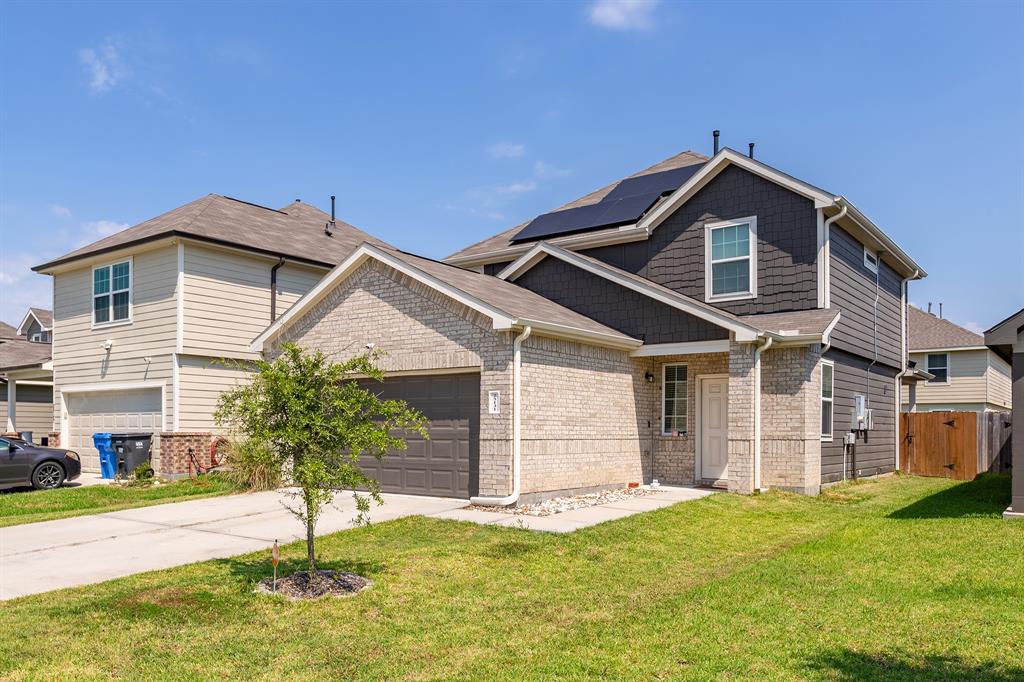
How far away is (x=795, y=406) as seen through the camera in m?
14.3

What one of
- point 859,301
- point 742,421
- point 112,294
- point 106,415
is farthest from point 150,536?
point 859,301

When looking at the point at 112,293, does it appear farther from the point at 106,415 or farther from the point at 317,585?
the point at 317,585

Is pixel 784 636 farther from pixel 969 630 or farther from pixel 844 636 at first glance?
pixel 969 630

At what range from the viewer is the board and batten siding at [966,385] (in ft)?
113

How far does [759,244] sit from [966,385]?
24.2 m

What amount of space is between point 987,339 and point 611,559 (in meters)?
6.59

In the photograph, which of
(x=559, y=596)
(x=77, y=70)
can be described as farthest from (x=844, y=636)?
(x=77, y=70)

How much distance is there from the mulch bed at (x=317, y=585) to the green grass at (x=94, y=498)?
22.4 ft

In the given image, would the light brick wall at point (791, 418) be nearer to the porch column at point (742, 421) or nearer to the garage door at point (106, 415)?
the porch column at point (742, 421)

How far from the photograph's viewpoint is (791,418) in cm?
1432

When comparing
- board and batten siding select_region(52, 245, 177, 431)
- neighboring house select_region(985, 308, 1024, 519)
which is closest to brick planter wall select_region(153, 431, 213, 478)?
board and batten siding select_region(52, 245, 177, 431)

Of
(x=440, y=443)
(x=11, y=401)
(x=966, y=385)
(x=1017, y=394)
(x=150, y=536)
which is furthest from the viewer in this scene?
(x=966, y=385)

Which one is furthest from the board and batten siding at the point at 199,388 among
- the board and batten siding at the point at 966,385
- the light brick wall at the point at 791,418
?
the board and batten siding at the point at 966,385

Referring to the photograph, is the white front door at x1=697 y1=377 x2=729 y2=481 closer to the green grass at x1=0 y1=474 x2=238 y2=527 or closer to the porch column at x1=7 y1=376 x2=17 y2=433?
the green grass at x1=0 y1=474 x2=238 y2=527
